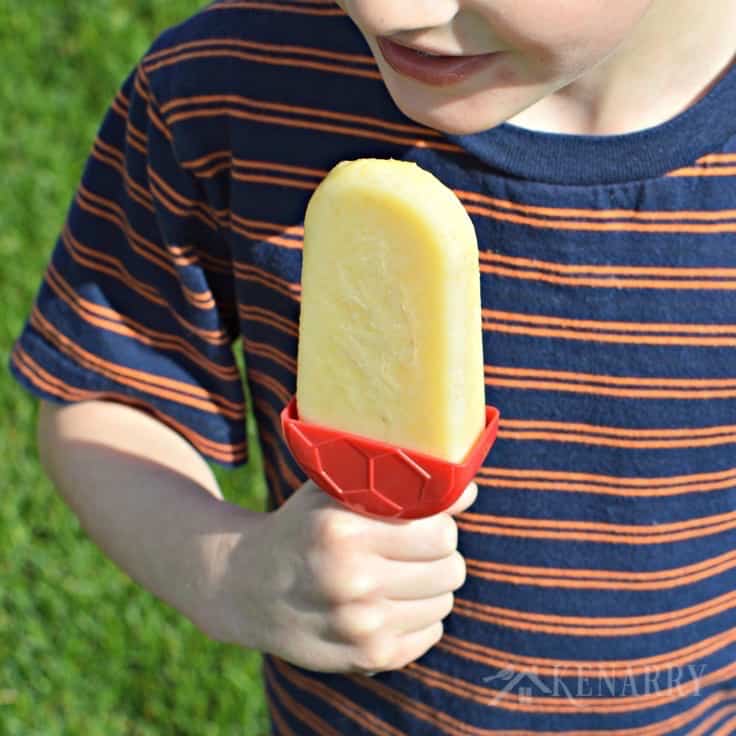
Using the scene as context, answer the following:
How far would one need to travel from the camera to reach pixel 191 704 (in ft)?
9.63

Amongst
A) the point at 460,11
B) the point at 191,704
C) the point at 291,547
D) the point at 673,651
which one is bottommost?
the point at 191,704

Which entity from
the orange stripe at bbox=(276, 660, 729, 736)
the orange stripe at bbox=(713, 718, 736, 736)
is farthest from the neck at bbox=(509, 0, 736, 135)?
the orange stripe at bbox=(713, 718, 736, 736)

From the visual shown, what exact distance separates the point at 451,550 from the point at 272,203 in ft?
1.40

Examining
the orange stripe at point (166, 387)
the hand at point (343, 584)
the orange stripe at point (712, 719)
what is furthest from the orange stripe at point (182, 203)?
the orange stripe at point (712, 719)

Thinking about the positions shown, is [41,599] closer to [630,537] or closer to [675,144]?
[630,537]

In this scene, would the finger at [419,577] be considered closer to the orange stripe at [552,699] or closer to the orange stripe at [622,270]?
the orange stripe at [552,699]

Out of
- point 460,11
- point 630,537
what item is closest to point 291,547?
point 630,537

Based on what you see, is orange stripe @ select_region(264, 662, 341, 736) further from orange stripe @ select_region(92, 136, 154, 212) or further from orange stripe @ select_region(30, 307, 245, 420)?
orange stripe @ select_region(92, 136, 154, 212)

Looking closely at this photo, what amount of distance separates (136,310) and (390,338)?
538 mm

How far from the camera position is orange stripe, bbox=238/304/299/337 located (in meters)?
1.50

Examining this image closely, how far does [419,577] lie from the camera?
1.43 metres

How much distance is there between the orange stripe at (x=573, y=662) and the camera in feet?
5.02

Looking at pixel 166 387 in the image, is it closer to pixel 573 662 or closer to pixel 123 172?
pixel 123 172

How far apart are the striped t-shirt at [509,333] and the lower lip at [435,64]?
0.66 feet
